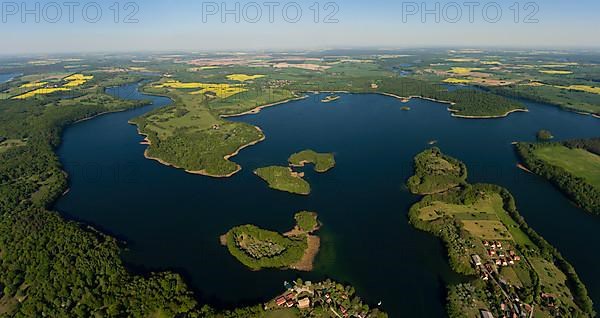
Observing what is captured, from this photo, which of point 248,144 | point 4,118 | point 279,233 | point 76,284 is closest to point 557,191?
point 279,233

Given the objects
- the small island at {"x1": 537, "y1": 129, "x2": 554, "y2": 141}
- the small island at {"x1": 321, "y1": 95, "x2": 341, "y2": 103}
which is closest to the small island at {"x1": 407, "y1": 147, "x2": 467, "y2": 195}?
the small island at {"x1": 537, "y1": 129, "x2": 554, "y2": 141}

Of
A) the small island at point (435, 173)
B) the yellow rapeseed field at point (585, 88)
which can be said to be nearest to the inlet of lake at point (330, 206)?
the small island at point (435, 173)

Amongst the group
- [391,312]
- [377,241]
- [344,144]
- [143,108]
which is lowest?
[391,312]

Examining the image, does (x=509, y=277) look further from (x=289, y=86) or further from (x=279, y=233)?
(x=289, y=86)

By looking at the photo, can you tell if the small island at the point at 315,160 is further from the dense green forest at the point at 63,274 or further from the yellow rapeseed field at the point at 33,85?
the yellow rapeseed field at the point at 33,85

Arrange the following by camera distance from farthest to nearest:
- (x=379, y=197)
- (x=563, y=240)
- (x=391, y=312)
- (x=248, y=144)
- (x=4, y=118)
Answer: (x=4, y=118) < (x=248, y=144) < (x=379, y=197) < (x=563, y=240) < (x=391, y=312)

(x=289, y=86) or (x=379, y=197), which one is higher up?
(x=289, y=86)

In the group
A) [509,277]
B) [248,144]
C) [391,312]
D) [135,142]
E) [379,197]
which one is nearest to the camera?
[391,312]

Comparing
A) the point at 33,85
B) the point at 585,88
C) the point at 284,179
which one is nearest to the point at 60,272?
the point at 284,179
